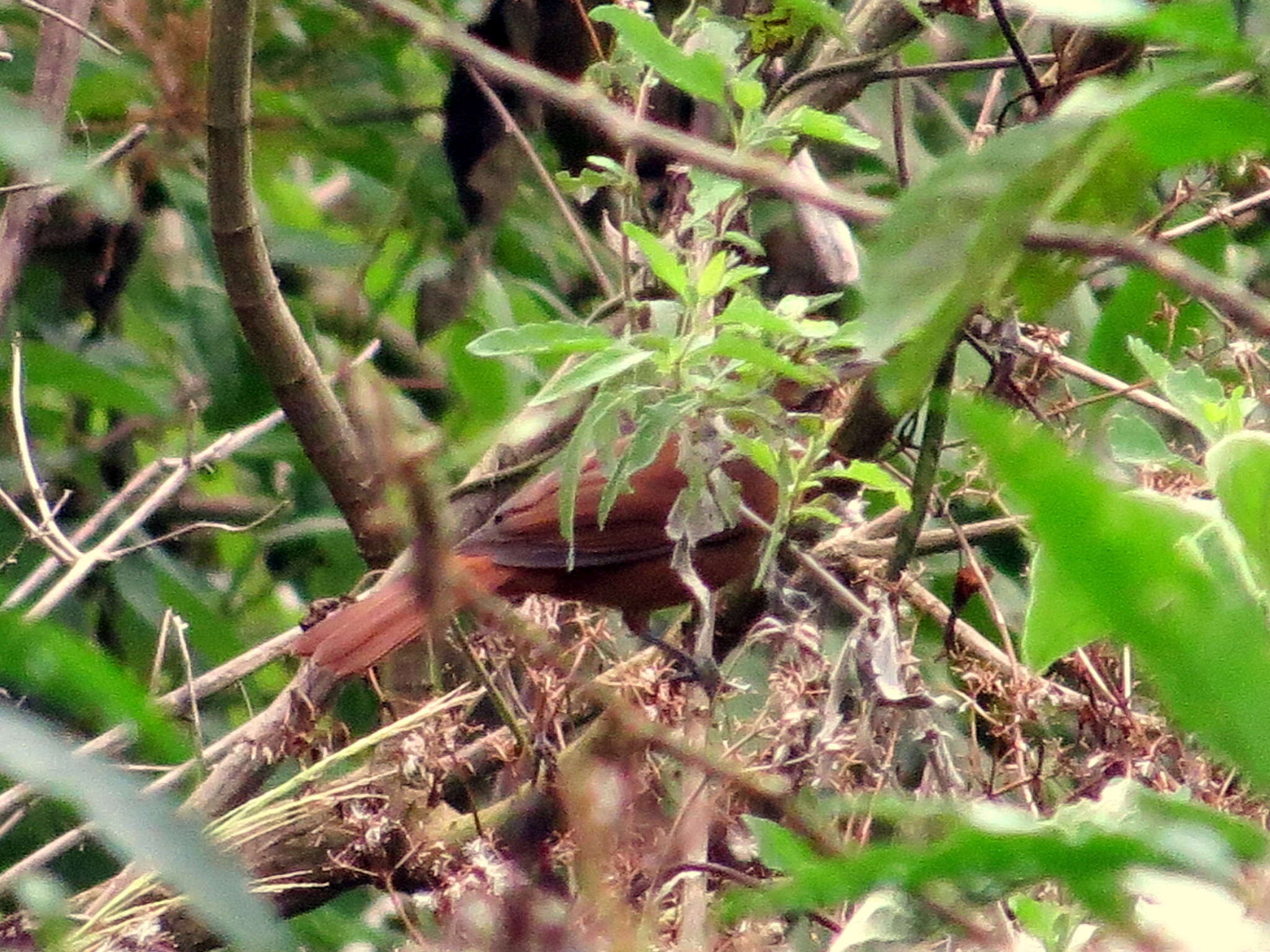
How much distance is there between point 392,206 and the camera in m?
3.15

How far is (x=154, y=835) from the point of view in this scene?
23.8 inches

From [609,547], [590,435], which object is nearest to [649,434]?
[590,435]

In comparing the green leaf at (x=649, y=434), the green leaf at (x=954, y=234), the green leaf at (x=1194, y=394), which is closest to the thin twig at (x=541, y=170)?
the green leaf at (x=649, y=434)

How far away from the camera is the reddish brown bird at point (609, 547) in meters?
2.58

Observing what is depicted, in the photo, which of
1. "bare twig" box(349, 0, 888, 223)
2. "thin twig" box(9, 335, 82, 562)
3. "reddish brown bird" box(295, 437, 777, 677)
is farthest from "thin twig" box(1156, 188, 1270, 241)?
"thin twig" box(9, 335, 82, 562)

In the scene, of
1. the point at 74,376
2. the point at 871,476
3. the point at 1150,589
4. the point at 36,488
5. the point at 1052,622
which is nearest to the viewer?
the point at 1150,589

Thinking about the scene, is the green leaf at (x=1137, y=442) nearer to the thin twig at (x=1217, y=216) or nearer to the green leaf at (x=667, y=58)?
the green leaf at (x=667, y=58)

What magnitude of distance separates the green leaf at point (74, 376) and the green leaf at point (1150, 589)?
244cm

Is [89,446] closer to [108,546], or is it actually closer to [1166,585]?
[108,546]

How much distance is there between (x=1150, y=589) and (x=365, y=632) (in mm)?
1848

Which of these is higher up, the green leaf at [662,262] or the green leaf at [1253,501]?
the green leaf at [1253,501]

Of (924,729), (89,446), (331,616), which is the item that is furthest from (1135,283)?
(89,446)

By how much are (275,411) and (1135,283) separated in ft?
5.06

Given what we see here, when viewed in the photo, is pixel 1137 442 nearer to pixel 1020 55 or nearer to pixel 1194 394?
pixel 1194 394
